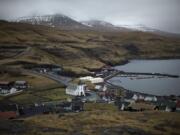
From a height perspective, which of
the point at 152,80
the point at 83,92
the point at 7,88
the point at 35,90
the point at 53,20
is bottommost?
the point at 152,80

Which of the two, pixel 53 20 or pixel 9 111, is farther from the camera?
pixel 53 20

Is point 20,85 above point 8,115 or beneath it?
above

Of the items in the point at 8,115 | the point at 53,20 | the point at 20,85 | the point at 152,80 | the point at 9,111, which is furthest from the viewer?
the point at 53,20

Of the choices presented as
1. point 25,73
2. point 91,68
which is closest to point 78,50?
point 91,68

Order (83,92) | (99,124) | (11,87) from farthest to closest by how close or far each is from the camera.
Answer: (83,92) < (11,87) < (99,124)

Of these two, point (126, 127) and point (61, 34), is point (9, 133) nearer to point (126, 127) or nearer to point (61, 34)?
point (126, 127)

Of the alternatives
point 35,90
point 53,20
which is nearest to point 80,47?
point 35,90

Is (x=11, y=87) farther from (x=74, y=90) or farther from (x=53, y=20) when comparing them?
(x=53, y=20)
